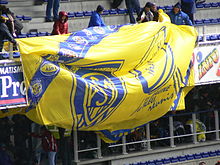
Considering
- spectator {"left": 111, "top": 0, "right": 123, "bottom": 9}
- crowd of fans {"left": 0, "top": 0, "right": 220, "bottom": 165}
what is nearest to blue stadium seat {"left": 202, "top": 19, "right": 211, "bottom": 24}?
crowd of fans {"left": 0, "top": 0, "right": 220, "bottom": 165}

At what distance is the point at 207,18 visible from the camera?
71.3 ft

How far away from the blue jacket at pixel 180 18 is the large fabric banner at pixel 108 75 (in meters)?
0.53

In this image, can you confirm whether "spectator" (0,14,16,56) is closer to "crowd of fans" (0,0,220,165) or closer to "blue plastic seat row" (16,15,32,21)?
"crowd of fans" (0,0,220,165)

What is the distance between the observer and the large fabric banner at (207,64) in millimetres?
17453

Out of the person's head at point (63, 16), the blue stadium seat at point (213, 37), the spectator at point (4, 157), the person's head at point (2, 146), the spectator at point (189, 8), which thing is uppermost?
the spectator at point (189, 8)

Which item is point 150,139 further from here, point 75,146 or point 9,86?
point 9,86

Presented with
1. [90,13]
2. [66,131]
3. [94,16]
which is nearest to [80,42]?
[94,16]

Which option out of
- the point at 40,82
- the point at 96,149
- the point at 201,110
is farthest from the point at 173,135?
the point at 40,82

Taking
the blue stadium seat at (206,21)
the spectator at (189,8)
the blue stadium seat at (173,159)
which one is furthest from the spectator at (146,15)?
the blue stadium seat at (173,159)

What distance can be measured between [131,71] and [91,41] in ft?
3.83

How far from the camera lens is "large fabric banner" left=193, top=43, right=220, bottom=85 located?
687 inches

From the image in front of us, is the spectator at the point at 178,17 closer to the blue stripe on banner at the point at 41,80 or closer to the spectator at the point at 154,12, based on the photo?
the spectator at the point at 154,12

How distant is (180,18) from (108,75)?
2.98m

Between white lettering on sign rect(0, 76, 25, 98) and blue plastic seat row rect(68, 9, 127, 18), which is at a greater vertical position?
blue plastic seat row rect(68, 9, 127, 18)
